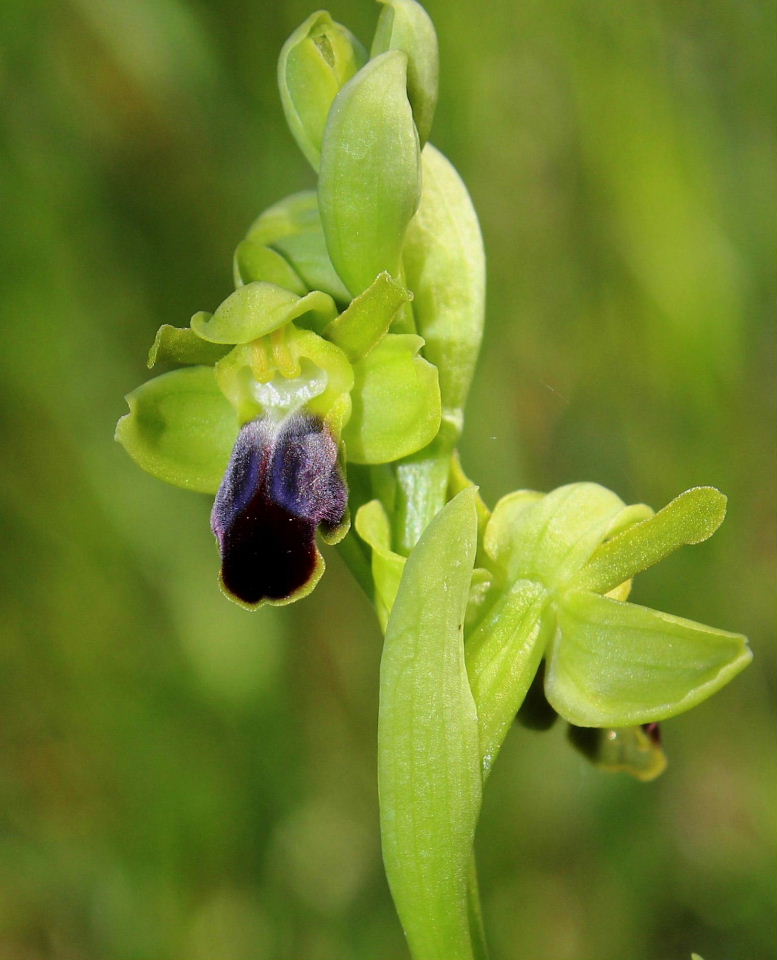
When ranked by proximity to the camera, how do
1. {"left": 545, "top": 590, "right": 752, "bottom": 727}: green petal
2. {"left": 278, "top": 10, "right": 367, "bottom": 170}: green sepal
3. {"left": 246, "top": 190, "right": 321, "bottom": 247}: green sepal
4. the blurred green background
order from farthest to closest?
the blurred green background < {"left": 246, "top": 190, "right": 321, "bottom": 247}: green sepal < {"left": 278, "top": 10, "right": 367, "bottom": 170}: green sepal < {"left": 545, "top": 590, "right": 752, "bottom": 727}: green petal

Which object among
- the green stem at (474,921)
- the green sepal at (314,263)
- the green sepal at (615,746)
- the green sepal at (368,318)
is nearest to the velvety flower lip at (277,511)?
the green sepal at (368,318)

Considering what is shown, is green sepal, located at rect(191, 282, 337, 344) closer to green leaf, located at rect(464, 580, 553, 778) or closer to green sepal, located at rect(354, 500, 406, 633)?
green sepal, located at rect(354, 500, 406, 633)

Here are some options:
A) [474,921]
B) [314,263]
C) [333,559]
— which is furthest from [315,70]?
[333,559]

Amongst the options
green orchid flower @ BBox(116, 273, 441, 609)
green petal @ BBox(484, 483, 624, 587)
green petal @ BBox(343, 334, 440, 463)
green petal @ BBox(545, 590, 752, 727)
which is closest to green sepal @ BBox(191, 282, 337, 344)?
green orchid flower @ BBox(116, 273, 441, 609)

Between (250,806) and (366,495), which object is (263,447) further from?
(250,806)

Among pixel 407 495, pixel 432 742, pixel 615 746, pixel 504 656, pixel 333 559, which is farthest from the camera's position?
pixel 333 559

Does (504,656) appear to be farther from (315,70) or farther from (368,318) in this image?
(315,70)

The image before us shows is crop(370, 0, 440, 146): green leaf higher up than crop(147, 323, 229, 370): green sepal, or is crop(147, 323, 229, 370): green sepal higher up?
crop(370, 0, 440, 146): green leaf
